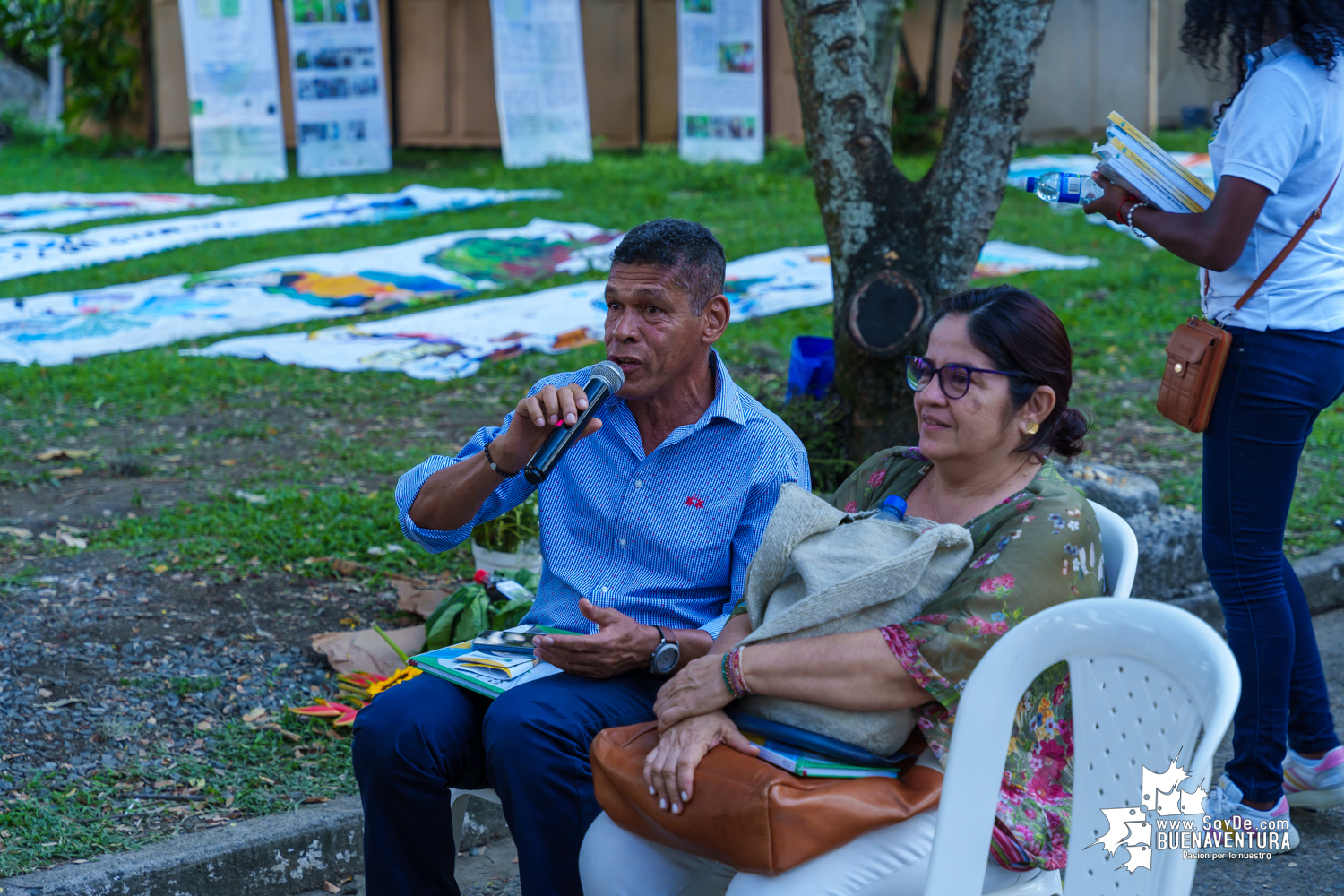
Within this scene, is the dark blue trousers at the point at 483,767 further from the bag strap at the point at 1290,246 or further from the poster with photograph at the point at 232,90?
the poster with photograph at the point at 232,90

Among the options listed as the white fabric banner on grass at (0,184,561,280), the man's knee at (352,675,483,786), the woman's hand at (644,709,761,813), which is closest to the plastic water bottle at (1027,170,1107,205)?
the woman's hand at (644,709,761,813)

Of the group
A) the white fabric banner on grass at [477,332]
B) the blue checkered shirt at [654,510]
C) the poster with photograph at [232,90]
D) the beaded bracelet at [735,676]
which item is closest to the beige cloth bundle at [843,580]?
the beaded bracelet at [735,676]

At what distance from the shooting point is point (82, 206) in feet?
40.3

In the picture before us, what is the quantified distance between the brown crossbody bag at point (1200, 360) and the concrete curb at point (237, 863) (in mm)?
2196

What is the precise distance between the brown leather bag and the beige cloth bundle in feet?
0.31

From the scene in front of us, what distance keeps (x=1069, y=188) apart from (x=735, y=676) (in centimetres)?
166

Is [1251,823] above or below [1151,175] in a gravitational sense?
below

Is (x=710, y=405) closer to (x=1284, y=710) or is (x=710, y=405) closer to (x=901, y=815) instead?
(x=901, y=815)

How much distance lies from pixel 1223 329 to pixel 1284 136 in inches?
17.9

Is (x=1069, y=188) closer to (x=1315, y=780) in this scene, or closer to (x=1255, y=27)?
(x=1255, y=27)

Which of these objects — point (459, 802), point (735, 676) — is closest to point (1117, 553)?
point (735, 676)

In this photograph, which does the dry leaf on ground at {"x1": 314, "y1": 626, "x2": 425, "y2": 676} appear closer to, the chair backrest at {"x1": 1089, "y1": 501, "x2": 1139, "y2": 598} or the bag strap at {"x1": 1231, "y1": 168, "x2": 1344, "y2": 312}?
the chair backrest at {"x1": 1089, "y1": 501, "x2": 1139, "y2": 598}

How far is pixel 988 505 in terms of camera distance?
225cm

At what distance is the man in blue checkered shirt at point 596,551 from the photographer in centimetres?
235
